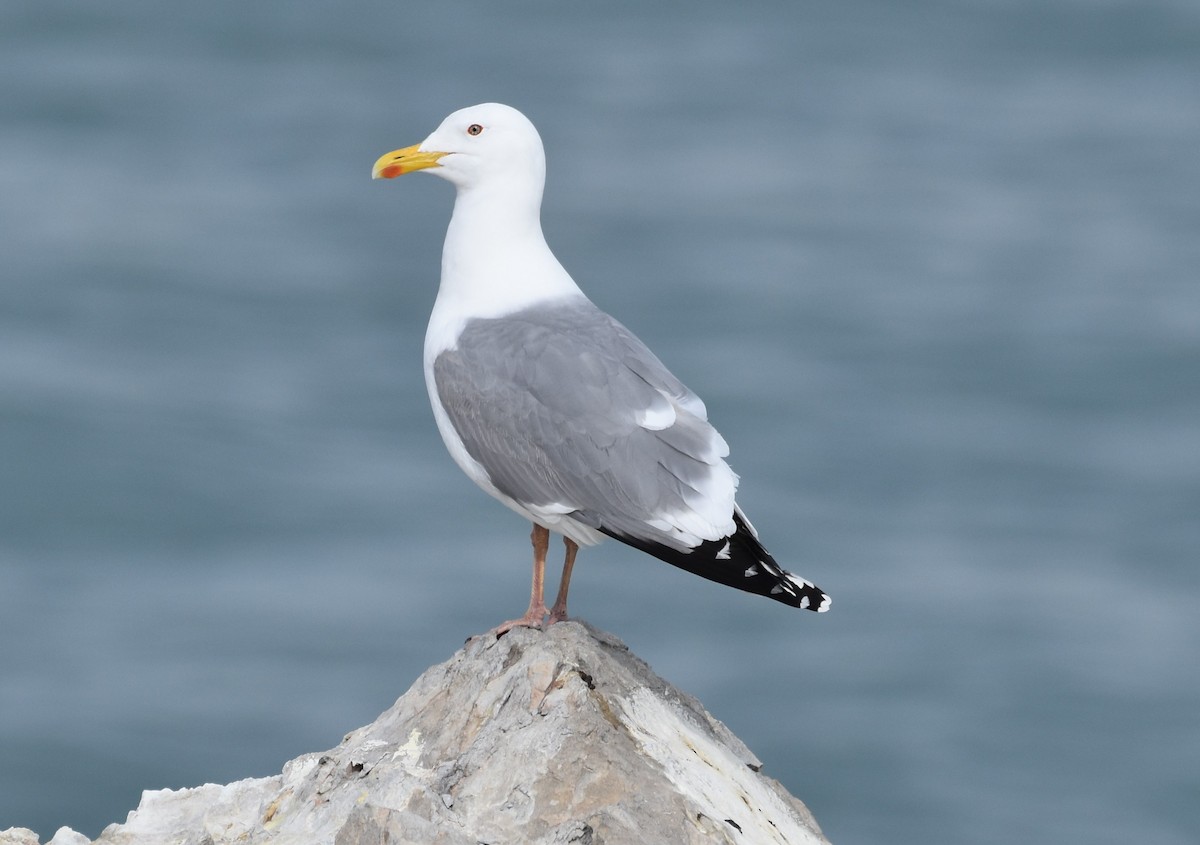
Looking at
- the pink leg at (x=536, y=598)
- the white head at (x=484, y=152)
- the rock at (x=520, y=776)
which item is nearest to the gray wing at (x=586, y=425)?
the pink leg at (x=536, y=598)

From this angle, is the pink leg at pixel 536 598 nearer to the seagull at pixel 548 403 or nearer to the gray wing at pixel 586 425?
the seagull at pixel 548 403

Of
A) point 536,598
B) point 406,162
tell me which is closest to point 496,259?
point 406,162

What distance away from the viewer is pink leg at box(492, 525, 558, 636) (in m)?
7.48

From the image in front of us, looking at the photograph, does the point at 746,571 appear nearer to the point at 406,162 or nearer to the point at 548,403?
the point at 548,403

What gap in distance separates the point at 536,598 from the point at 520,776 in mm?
1342

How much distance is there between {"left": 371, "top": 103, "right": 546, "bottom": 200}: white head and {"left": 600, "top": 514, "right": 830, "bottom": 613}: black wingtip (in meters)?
1.98

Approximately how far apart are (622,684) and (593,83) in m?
23.3

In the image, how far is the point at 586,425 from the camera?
7.63 m

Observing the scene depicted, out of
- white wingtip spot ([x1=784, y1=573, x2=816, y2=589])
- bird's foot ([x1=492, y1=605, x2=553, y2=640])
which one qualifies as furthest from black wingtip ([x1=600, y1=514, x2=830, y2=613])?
bird's foot ([x1=492, y1=605, x2=553, y2=640])

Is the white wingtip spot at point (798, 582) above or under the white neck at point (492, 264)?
under

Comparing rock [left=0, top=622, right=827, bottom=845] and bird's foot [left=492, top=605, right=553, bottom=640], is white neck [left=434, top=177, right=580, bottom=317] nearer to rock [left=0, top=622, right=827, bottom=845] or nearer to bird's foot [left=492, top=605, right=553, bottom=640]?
bird's foot [left=492, top=605, right=553, bottom=640]

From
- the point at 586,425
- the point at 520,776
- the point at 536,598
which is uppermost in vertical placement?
the point at 586,425

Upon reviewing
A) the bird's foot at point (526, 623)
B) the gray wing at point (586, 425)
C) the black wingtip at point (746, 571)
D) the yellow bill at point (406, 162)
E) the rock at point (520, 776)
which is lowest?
the rock at point (520, 776)

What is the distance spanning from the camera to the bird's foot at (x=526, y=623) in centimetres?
746
